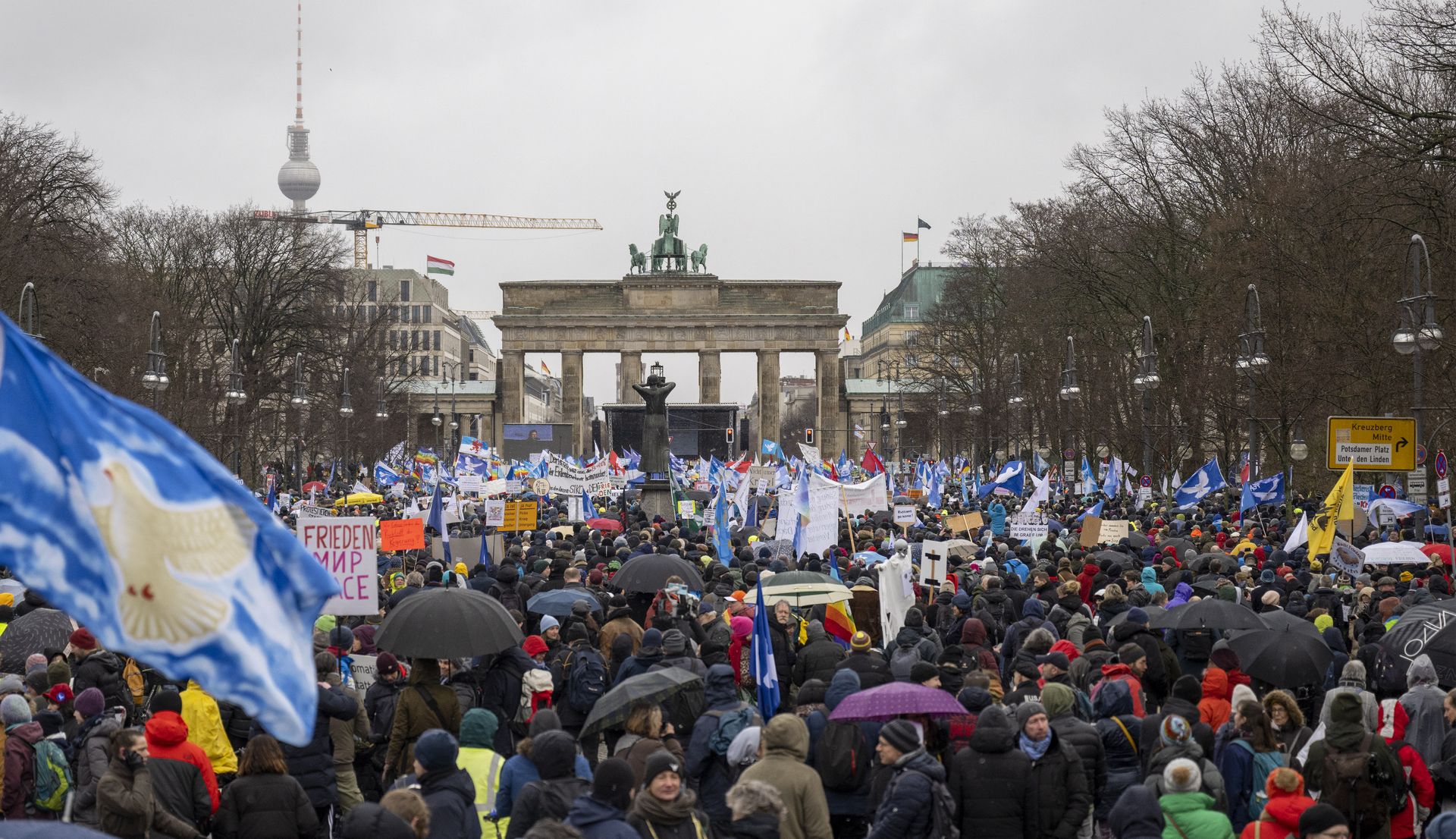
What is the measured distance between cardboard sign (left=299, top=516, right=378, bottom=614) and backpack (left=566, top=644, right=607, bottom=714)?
1315 millimetres

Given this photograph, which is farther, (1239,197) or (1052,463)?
(1052,463)

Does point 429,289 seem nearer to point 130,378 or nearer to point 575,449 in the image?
point 575,449

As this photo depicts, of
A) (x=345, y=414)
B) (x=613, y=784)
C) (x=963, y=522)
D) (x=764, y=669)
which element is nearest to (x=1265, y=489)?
(x=963, y=522)

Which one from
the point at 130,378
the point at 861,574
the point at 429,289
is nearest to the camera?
the point at 861,574

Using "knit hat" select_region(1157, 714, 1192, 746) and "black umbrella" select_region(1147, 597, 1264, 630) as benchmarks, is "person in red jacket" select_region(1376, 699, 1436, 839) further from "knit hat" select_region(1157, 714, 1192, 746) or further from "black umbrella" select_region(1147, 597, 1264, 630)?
"black umbrella" select_region(1147, 597, 1264, 630)

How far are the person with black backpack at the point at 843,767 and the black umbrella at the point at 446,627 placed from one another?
211 cm

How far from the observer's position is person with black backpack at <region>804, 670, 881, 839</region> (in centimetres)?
966

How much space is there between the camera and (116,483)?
4535 millimetres

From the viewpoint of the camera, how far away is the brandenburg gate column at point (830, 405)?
348 feet

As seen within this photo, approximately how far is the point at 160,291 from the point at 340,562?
55798 mm

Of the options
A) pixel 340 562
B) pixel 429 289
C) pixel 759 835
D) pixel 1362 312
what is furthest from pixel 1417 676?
pixel 429 289

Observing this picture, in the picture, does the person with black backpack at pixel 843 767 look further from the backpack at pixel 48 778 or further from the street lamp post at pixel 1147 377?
the street lamp post at pixel 1147 377

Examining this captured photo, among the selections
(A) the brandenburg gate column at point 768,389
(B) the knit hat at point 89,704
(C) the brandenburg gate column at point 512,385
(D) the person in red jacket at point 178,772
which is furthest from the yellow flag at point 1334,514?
(C) the brandenburg gate column at point 512,385

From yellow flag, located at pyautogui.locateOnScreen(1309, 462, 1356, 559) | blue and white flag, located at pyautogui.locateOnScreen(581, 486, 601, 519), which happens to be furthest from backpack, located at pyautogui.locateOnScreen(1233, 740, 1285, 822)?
blue and white flag, located at pyautogui.locateOnScreen(581, 486, 601, 519)
